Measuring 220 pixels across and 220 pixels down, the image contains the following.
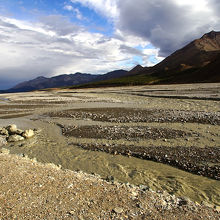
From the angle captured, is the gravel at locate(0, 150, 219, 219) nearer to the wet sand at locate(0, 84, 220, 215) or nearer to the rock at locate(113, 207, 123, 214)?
the rock at locate(113, 207, 123, 214)

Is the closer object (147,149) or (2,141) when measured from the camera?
(147,149)

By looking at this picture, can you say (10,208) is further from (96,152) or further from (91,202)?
(96,152)

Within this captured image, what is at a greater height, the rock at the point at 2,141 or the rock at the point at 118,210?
the rock at the point at 118,210

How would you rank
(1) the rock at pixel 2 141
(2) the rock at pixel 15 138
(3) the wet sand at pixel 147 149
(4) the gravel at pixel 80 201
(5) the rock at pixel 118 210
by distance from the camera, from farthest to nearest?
(2) the rock at pixel 15 138, (1) the rock at pixel 2 141, (3) the wet sand at pixel 147 149, (5) the rock at pixel 118 210, (4) the gravel at pixel 80 201

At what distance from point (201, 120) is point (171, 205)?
13259mm

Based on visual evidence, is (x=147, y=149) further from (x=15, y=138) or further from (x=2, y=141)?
(x=2, y=141)

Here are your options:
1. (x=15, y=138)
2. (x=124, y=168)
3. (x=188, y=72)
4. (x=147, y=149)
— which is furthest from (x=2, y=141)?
(x=188, y=72)

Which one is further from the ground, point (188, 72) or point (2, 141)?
point (188, 72)

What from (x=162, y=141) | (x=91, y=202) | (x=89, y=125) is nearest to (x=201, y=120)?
(x=162, y=141)

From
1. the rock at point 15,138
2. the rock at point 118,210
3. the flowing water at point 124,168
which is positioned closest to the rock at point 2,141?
the rock at point 15,138

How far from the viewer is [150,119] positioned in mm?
17953

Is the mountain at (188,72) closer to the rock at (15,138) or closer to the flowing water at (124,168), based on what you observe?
the flowing water at (124,168)

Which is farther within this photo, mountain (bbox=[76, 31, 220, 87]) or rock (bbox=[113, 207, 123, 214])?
mountain (bbox=[76, 31, 220, 87])

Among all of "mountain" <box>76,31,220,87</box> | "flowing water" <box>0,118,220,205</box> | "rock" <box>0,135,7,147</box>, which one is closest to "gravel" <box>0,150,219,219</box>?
"flowing water" <box>0,118,220,205</box>
